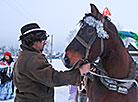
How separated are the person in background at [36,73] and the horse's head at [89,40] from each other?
0.16 m

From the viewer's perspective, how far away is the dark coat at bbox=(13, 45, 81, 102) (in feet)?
4.59

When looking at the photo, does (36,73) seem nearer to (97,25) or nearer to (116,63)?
(97,25)

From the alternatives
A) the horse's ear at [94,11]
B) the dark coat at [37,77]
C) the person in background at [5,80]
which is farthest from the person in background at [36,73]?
the person in background at [5,80]

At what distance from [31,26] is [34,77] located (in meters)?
0.60

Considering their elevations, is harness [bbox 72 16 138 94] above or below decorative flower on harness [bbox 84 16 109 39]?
below

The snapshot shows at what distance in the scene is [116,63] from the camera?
1.86 metres

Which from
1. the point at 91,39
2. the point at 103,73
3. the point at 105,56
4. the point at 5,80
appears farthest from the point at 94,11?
the point at 5,80

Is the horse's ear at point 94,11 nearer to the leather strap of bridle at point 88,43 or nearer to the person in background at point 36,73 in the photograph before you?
the leather strap of bridle at point 88,43

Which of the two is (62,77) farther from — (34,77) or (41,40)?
(41,40)

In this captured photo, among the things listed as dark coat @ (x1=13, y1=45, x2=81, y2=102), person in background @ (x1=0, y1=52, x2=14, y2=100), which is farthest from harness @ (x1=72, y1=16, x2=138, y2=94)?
person in background @ (x1=0, y1=52, x2=14, y2=100)

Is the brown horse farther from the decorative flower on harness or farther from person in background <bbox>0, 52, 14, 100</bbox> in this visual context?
person in background <bbox>0, 52, 14, 100</bbox>

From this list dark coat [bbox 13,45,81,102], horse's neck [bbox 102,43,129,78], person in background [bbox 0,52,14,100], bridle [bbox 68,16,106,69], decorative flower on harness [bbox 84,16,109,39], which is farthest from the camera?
person in background [bbox 0,52,14,100]

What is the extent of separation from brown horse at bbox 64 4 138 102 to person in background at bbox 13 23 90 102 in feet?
0.66

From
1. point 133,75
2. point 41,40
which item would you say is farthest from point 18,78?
point 133,75
